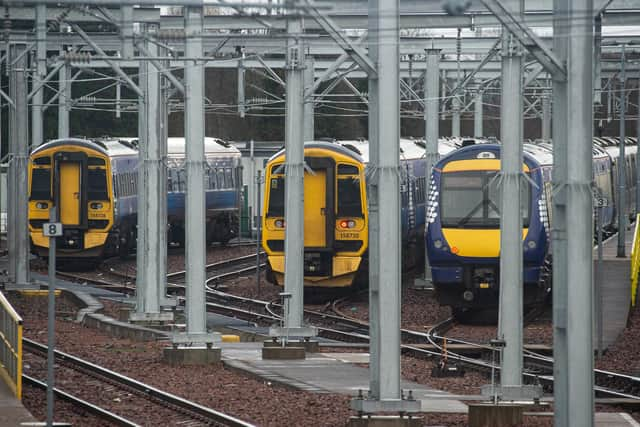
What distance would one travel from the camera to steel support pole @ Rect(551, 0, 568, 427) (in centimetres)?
1243

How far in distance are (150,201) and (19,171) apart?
293 inches

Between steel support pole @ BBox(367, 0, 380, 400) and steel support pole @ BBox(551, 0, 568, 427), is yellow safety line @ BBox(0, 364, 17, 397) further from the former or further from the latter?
steel support pole @ BBox(551, 0, 568, 427)

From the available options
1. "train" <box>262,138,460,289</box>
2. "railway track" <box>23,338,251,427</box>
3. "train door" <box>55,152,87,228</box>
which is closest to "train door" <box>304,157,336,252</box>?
"train" <box>262,138,460,289</box>

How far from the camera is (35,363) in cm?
2186

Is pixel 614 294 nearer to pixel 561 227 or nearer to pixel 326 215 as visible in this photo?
pixel 326 215

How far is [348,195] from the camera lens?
96.8 feet

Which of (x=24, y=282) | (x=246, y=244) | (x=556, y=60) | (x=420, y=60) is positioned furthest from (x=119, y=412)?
(x=246, y=244)

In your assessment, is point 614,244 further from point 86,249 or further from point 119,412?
point 119,412

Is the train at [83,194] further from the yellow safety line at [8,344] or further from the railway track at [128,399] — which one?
the yellow safety line at [8,344]

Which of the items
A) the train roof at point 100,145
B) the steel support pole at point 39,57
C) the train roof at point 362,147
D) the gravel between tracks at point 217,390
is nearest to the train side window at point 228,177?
the train roof at point 100,145

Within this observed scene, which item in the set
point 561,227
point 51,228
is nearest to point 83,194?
point 51,228

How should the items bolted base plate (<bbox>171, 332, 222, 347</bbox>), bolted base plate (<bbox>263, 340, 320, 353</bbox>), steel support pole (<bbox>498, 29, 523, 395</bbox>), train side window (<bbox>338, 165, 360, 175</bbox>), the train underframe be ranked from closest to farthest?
steel support pole (<bbox>498, 29, 523, 395</bbox>)
bolted base plate (<bbox>171, 332, 222, 347</bbox>)
bolted base plate (<bbox>263, 340, 320, 353</bbox>)
the train underframe
train side window (<bbox>338, 165, 360, 175</bbox>)

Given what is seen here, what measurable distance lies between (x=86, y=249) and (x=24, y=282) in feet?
18.1

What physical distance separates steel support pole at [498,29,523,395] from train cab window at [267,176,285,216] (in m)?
13.6
